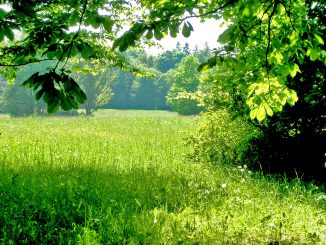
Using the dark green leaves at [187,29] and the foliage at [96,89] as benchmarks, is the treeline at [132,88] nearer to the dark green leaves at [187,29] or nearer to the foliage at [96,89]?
the foliage at [96,89]

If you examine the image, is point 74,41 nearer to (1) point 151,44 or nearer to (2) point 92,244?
(2) point 92,244

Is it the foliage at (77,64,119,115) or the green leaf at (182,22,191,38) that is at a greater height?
the foliage at (77,64,119,115)

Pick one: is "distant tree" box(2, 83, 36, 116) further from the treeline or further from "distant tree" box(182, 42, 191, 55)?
"distant tree" box(182, 42, 191, 55)

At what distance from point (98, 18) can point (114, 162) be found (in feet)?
23.5

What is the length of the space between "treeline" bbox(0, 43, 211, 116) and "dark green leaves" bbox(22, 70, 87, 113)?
43157 millimetres

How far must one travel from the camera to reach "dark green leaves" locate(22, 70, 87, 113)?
1.98 metres

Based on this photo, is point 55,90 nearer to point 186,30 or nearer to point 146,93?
point 186,30

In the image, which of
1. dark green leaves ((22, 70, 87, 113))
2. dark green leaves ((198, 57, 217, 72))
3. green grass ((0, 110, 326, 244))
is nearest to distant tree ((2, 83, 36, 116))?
green grass ((0, 110, 326, 244))

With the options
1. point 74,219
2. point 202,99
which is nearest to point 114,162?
point 202,99

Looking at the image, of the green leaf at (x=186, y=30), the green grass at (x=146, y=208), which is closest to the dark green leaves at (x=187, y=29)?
the green leaf at (x=186, y=30)

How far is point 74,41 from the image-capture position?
2.27 metres

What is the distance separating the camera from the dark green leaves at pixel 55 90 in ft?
6.50

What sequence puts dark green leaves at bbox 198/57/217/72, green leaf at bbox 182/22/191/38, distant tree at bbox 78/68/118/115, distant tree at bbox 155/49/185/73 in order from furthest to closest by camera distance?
distant tree at bbox 155/49/185/73, distant tree at bbox 78/68/118/115, dark green leaves at bbox 198/57/217/72, green leaf at bbox 182/22/191/38

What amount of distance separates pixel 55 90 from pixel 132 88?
107 m
